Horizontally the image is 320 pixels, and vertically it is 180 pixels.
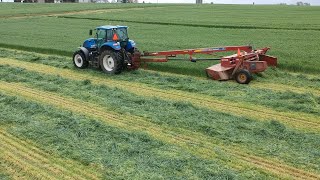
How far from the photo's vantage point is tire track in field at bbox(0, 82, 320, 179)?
7262mm

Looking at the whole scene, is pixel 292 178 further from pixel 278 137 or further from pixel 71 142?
pixel 71 142

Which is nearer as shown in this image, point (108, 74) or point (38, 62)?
point (108, 74)

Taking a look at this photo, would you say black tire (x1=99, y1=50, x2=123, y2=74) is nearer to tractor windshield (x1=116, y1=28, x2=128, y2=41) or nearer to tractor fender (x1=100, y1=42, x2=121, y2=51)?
tractor fender (x1=100, y1=42, x2=121, y2=51)

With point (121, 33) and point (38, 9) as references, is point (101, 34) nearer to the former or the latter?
point (121, 33)

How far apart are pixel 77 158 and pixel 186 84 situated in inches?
260

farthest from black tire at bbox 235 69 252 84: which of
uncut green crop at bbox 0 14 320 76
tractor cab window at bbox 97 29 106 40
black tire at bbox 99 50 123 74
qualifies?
tractor cab window at bbox 97 29 106 40

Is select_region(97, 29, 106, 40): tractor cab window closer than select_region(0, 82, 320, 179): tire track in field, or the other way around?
select_region(0, 82, 320, 179): tire track in field

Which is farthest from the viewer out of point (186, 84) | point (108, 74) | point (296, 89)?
point (108, 74)

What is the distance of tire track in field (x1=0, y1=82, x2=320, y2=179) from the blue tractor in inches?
136

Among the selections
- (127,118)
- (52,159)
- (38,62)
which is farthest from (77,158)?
(38,62)

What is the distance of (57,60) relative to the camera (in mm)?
19406

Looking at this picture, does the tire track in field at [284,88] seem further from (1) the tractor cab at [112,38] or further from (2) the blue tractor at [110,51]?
(1) the tractor cab at [112,38]

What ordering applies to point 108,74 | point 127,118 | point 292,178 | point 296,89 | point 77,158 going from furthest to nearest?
point 108,74 → point 296,89 → point 127,118 → point 77,158 → point 292,178

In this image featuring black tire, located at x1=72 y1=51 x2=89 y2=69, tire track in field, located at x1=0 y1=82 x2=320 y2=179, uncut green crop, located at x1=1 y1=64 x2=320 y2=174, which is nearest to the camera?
tire track in field, located at x1=0 y1=82 x2=320 y2=179
